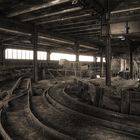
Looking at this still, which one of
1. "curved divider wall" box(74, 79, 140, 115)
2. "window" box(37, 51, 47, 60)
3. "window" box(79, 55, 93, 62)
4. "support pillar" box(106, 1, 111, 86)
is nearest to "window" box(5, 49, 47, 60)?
"window" box(37, 51, 47, 60)

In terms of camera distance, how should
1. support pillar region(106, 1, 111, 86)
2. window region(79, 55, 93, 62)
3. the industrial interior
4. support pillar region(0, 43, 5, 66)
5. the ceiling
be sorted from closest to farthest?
the industrial interior
the ceiling
support pillar region(106, 1, 111, 86)
support pillar region(0, 43, 5, 66)
window region(79, 55, 93, 62)

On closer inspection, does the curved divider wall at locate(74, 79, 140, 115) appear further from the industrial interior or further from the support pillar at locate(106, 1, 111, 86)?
the support pillar at locate(106, 1, 111, 86)

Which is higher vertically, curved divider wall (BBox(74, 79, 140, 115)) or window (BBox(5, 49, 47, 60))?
window (BBox(5, 49, 47, 60))

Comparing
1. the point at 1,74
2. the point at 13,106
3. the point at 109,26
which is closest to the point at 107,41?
the point at 109,26

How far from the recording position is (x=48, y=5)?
26.8 ft

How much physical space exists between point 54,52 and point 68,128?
2209 cm

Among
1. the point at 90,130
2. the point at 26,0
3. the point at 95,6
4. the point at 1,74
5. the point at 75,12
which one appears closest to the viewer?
the point at 90,130

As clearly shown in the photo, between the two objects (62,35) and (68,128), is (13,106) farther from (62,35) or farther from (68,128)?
(62,35)

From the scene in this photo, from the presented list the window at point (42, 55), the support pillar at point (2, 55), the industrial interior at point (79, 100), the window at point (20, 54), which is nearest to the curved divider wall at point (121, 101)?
the industrial interior at point (79, 100)

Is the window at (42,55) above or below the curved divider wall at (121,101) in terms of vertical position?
above

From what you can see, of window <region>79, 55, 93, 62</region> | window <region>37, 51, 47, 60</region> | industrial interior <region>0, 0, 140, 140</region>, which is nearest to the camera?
industrial interior <region>0, 0, 140, 140</region>

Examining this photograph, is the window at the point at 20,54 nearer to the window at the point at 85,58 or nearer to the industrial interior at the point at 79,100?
the industrial interior at the point at 79,100

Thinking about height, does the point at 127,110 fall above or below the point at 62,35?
below

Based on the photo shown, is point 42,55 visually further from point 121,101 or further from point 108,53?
point 121,101
